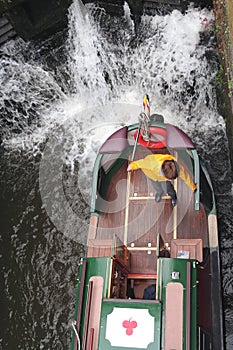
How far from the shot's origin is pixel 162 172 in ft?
18.7

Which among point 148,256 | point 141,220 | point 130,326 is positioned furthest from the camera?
point 141,220

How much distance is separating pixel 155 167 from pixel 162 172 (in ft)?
0.89

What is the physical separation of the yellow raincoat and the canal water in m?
1.41

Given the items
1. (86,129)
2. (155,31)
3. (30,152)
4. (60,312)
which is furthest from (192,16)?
(60,312)

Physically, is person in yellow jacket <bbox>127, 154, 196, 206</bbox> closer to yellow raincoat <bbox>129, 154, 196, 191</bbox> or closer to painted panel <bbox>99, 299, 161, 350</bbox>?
yellow raincoat <bbox>129, 154, 196, 191</bbox>

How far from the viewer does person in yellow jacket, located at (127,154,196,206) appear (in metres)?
5.71

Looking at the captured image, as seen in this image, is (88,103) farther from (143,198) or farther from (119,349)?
(119,349)

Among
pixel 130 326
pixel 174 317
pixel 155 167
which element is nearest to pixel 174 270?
pixel 174 317

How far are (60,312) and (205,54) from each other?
5.48 meters

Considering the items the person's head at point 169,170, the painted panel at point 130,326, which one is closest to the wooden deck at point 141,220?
the person's head at point 169,170

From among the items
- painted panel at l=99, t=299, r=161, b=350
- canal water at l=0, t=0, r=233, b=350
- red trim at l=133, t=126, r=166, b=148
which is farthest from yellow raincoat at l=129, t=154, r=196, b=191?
painted panel at l=99, t=299, r=161, b=350

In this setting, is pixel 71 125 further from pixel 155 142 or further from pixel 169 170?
pixel 169 170

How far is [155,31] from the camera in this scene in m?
9.65

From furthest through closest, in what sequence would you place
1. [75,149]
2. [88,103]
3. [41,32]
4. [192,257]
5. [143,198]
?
[41,32] → [88,103] → [75,149] → [143,198] → [192,257]
